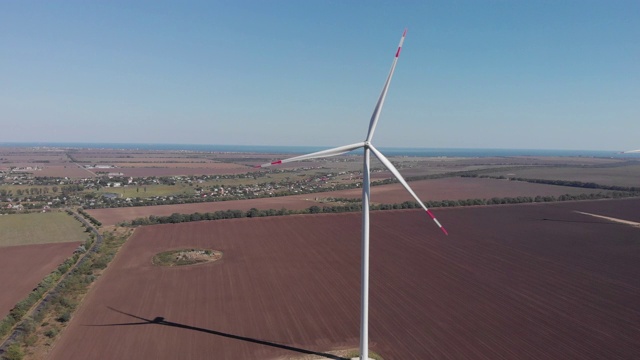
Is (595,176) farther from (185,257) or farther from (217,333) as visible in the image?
(217,333)

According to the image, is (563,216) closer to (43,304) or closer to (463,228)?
(463,228)

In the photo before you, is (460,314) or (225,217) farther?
(225,217)

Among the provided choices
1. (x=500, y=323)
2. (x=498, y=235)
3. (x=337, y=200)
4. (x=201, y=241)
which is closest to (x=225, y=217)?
(x=201, y=241)

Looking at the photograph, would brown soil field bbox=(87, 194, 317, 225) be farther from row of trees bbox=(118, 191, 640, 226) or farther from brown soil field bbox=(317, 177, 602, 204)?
brown soil field bbox=(317, 177, 602, 204)

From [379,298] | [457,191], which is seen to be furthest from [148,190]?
[379,298]

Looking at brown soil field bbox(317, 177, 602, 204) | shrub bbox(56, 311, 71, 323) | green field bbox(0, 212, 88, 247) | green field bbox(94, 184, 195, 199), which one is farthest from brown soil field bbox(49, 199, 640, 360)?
green field bbox(94, 184, 195, 199)

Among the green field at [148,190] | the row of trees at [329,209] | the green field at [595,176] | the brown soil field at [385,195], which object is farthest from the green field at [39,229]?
the green field at [595,176]

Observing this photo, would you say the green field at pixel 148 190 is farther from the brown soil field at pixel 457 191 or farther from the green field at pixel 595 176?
the green field at pixel 595 176
